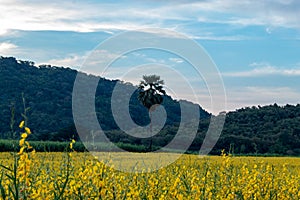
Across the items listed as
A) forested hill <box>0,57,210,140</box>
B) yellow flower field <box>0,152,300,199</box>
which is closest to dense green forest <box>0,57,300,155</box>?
forested hill <box>0,57,210,140</box>

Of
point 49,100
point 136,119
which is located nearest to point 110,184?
point 136,119

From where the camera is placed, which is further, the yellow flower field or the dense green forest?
Result: the dense green forest

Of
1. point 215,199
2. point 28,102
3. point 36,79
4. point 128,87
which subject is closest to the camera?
point 215,199

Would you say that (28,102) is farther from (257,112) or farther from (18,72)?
(257,112)

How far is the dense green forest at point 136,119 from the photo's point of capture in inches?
1745

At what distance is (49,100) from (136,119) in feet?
36.2

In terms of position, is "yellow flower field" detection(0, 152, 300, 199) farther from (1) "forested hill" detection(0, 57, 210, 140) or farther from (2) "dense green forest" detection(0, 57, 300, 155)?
(2) "dense green forest" detection(0, 57, 300, 155)

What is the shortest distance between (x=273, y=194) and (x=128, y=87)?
32099 mm

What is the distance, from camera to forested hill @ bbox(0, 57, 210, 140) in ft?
143

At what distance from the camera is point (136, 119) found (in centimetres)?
4769

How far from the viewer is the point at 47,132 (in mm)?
44219

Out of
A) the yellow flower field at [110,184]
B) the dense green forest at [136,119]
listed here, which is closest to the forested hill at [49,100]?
the dense green forest at [136,119]

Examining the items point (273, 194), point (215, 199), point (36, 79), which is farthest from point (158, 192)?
point (36, 79)

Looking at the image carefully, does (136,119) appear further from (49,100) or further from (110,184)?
(110,184)
